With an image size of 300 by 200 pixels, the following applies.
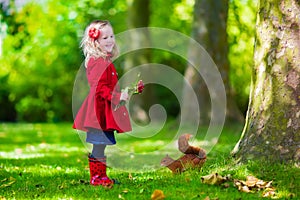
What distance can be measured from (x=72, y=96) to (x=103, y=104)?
2.58 metres

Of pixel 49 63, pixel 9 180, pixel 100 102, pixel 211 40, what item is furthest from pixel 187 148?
pixel 49 63

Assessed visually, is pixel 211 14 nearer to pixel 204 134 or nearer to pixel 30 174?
pixel 204 134

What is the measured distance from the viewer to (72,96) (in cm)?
755

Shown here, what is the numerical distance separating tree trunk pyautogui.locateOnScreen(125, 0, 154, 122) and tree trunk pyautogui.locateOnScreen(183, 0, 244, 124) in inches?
198

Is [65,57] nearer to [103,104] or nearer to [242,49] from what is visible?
[242,49]

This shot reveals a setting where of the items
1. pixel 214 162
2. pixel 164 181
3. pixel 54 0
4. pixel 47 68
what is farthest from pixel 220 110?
pixel 54 0

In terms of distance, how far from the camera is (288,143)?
5.07 meters

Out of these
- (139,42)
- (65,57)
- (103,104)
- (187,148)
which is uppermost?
(139,42)

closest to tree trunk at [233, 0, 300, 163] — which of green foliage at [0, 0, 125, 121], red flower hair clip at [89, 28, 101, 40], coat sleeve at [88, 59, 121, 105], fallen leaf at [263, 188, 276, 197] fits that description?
fallen leaf at [263, 188, 276, 197]

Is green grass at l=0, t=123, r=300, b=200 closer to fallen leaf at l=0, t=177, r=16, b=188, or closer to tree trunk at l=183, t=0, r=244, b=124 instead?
fallen leaf at l=0, t=177, r=16, b=188

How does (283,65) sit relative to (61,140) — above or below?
above

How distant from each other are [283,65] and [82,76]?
15340 millimetres

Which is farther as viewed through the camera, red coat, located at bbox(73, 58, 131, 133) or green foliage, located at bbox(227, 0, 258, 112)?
green foliage, located at bbox(227, 0, 258, 112)

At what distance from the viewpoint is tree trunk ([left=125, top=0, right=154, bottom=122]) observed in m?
16.7
